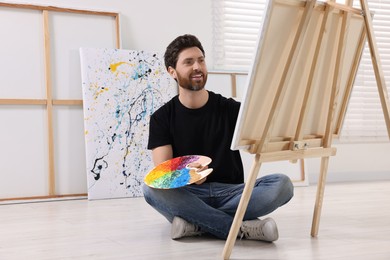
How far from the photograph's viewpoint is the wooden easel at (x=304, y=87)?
6.07ft

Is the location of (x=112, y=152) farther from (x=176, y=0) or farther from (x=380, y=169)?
(x=380, y=169)

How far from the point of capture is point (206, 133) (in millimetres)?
2498

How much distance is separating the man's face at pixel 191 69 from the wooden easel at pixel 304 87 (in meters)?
0.54

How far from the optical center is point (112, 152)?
4340 mm

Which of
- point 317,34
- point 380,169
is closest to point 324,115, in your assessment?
point 317,34

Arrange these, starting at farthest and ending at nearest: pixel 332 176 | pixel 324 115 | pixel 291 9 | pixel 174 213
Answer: pixel 332 176
pixel 174 213
pixel 324 115
pixel 291 9

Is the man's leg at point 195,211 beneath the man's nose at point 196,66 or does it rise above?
beneath

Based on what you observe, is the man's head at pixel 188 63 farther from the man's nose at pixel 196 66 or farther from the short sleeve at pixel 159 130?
the short sleeve at pixel 159 130

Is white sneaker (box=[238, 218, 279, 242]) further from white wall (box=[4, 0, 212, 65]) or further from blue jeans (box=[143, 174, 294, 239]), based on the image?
white wall (box=[4, 0, 212, 65])

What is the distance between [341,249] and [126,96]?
271 cm

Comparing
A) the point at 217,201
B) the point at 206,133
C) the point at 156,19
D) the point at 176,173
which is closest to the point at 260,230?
the point at 217,201

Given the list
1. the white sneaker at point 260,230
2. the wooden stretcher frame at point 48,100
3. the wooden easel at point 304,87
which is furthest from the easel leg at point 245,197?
the wooden stretcher frame at point 48,100

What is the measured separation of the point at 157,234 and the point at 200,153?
1.41ft

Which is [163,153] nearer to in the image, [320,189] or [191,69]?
[191,69]
